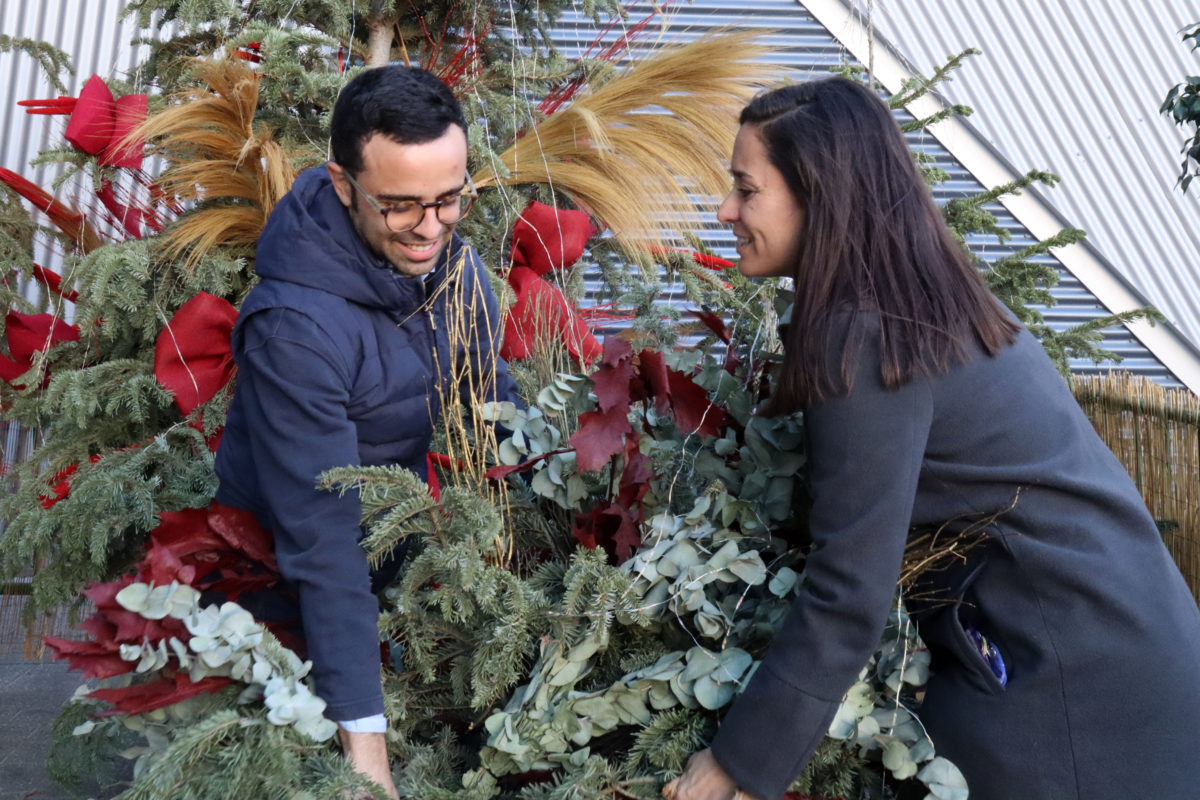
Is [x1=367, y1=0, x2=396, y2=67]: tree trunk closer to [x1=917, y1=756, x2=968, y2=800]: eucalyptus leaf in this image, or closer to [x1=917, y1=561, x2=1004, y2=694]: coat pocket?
[x1=917, y1=561, x2=1004, y2=694]: coat pocket

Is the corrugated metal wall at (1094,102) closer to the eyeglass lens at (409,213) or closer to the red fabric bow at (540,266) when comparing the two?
the red fabric bow at (540,266)

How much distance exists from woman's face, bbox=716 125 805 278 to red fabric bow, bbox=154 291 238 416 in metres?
1.27

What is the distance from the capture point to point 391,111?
1.25 m

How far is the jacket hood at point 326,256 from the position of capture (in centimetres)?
131

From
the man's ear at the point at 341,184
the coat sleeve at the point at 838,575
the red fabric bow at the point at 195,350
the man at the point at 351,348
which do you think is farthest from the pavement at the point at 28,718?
the coat sleeve at the point at 838,575

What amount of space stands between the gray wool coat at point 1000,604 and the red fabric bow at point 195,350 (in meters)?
1.43

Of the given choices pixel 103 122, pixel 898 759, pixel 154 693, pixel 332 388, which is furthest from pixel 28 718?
pixel 898 759

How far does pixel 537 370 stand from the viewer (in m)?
1.69

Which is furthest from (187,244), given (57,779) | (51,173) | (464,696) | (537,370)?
(51,173)

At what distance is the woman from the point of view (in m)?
1.03

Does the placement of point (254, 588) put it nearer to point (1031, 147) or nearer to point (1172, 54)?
point (1031, 147)

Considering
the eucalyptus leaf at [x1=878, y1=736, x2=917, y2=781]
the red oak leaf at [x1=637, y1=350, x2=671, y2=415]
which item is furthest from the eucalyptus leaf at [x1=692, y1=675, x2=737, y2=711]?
the red oak leaf at [x1=637, y1=350, x2=671, y2=415]

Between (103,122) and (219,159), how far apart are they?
0.29 metres

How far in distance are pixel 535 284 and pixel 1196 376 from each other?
372 cm
